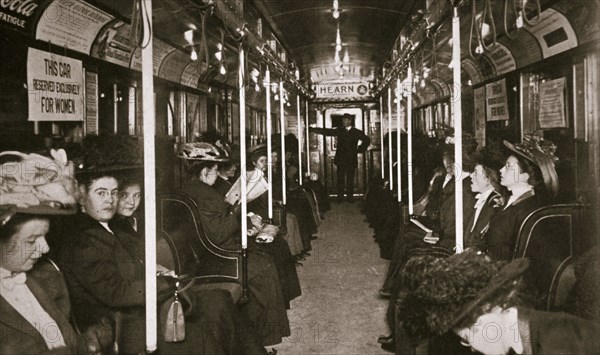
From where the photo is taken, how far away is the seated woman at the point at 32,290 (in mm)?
2135

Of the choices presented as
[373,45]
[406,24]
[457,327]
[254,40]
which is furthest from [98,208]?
[373,45]

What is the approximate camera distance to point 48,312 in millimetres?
2277

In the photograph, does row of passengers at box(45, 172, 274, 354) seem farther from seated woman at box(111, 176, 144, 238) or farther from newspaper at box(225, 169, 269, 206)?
newspaper at box(225, 169, 269, 206)

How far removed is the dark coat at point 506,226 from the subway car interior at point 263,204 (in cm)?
1

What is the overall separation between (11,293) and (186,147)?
8.82 feet

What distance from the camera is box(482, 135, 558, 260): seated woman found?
3.58m

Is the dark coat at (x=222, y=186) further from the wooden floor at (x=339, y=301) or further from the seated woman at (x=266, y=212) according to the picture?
the wooden floor at (x=339, y=301)

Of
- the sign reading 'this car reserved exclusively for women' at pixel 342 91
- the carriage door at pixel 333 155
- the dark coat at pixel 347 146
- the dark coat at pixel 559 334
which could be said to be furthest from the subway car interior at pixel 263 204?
the sign reading 'this car reserved exclusively for women' at pixel 342 91

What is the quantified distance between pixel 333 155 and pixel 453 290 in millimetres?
11465

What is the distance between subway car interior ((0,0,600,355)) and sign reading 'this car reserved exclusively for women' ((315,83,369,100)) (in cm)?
500

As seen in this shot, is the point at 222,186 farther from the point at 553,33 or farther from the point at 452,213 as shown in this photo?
the point at 553,33

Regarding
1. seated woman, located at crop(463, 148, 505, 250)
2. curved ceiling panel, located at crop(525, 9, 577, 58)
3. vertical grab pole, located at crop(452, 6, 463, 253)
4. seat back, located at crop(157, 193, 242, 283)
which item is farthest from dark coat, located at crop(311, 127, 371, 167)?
vertical grab pole, located at crop(452, 6, 463, 253)

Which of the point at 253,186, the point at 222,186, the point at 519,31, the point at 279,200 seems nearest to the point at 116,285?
the point at 222,186

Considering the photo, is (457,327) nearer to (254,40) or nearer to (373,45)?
(254,40)
